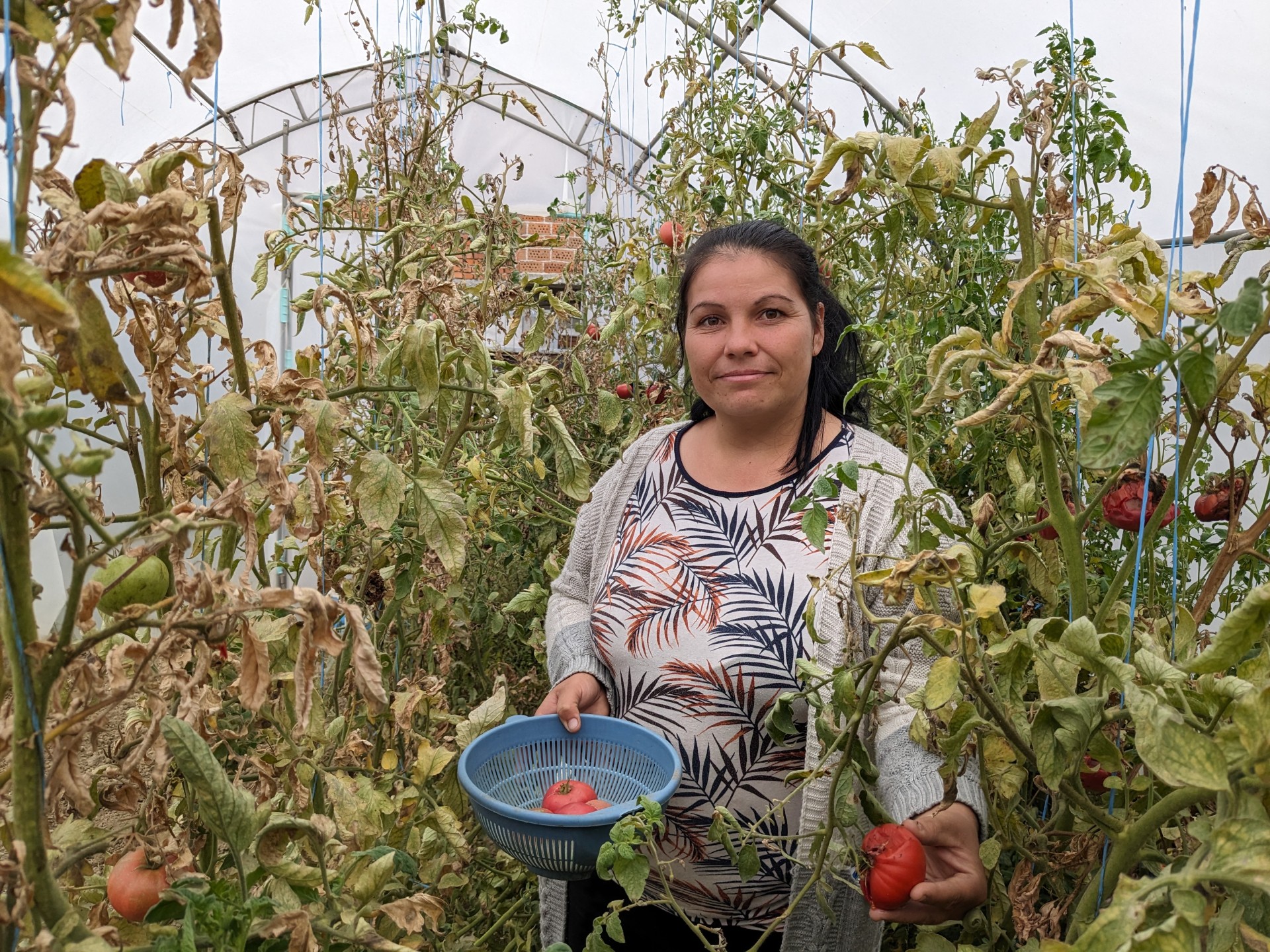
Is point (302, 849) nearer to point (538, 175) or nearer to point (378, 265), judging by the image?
point (378, 265)

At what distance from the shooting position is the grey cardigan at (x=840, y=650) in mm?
1005

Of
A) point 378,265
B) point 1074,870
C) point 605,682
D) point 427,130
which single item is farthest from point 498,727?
point 427,130

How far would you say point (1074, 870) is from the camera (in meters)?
0.88

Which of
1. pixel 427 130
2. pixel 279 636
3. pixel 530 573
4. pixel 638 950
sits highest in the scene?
pixel 427 130

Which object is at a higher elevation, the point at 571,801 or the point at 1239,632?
the point at 1239,632

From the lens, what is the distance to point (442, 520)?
3.00 ft

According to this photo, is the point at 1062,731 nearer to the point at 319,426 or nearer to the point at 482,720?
the point at 319,426

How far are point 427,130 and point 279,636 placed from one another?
112 centimetres

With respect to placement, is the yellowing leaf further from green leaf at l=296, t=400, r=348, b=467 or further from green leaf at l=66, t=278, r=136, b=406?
green leaf at l=66, t=278, r=136, b=406

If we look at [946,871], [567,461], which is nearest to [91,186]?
[567,461]

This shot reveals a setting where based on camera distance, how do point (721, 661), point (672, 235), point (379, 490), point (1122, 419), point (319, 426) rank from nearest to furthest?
point (1122, 419), point (319, 426), point (379, 490), point (721, 661), point (672, 235)

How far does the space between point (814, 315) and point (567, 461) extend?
20.1 inches

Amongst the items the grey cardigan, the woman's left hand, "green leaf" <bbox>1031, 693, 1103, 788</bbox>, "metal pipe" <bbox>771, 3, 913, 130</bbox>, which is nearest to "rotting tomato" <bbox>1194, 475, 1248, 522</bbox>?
the grey cardigan

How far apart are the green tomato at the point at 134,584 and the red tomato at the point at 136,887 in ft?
0.52
